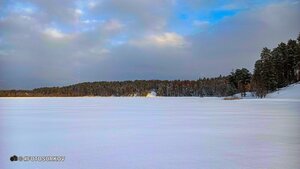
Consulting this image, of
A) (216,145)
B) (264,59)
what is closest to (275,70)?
(264,59)

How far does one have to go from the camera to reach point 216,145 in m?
13.3

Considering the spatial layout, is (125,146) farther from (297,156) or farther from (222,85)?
(222,85)

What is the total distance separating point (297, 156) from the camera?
10695mm

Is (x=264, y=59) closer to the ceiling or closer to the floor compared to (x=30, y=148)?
closer to the ceiling

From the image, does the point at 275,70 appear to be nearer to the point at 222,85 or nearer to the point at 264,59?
the point at 264,59

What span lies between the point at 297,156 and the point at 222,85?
497ft

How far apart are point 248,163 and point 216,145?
3370 mm

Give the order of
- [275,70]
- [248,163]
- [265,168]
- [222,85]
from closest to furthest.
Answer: [265,168] → [248,163] → [275,70] → [222,85]

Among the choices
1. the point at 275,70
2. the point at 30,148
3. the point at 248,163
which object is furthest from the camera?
the point at 275,70

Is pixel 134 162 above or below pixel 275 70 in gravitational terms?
below

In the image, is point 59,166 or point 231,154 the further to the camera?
point 231,154

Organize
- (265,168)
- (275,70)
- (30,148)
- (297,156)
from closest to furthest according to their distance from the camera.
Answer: (265,168) < (297,156) < (30,148) < (275,70)

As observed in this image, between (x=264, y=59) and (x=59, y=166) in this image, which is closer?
(x=59, y=166)

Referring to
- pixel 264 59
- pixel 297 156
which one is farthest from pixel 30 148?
pixel 264 59
